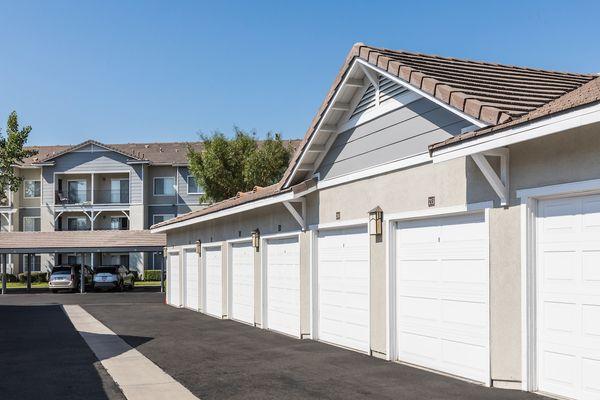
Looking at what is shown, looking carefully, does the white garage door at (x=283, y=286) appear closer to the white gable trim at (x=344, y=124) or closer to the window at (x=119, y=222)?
the white gable trim at (x=344, y=124)

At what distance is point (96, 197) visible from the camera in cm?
5216

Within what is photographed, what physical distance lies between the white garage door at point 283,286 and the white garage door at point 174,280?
1090cm

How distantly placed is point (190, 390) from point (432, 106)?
5.37 meters

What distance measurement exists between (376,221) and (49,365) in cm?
618

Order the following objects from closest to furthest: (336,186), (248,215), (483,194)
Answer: (483,194)
(336,186)
(248,215)

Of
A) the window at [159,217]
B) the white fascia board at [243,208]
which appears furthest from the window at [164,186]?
the white fascia board at [243,208]

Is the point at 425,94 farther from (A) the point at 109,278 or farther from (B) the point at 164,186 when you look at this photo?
(B) the point at 164,186

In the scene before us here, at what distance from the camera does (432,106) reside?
1058 cm

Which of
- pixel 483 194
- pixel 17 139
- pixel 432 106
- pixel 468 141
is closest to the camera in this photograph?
pixel 468 141

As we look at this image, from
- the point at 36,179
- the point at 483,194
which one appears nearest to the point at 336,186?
the point at 483,194

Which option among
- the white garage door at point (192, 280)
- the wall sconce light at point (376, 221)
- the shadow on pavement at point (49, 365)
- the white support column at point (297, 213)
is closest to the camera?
the shadow on pavement at point (49, 365)

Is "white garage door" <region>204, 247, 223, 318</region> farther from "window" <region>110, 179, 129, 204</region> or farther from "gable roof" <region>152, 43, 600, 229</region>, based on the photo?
"window" <region>110, 179, 129, 204</region>

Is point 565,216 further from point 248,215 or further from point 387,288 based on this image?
point 248,215

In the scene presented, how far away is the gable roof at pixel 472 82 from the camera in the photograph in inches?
361
